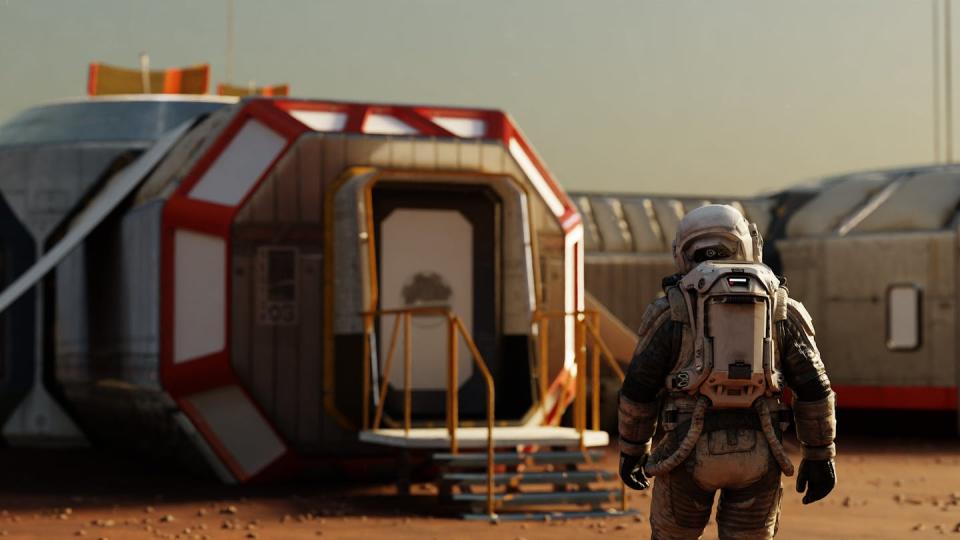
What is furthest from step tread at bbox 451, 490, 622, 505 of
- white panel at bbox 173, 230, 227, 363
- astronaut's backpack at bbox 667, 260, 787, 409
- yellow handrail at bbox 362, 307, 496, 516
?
astronaut's backpack at bbox 667, 260, 787, 409

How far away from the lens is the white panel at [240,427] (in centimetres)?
1353

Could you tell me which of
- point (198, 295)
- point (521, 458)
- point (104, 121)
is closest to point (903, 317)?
point (521, 458)

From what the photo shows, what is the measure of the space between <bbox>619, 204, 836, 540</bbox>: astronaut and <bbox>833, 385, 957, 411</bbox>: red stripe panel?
14.8 metres

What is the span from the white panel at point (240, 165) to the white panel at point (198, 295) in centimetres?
38

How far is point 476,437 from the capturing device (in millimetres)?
12578

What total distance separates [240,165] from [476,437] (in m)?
3.26

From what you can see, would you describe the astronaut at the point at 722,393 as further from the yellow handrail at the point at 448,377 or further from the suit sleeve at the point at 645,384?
the yellow handrail at the point at 448,377

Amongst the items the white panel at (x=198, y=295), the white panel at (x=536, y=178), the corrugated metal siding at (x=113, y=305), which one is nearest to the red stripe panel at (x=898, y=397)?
the white panel at (x=536, y=178)

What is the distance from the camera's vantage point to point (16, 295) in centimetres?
1424

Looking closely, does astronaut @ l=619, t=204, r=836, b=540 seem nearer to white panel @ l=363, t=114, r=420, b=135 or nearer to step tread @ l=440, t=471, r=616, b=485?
step tread @ l=440, t=471, r=616, b=485

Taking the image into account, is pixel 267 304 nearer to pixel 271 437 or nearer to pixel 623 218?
pixel 271 437

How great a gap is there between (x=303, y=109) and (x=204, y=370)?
2.48 m

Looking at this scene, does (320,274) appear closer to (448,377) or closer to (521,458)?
(448,377)

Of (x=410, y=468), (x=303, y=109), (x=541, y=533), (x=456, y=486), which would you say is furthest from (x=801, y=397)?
(x=303, y=109)
